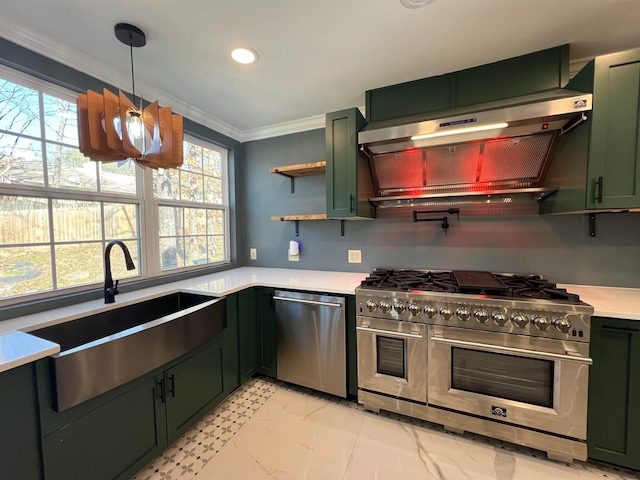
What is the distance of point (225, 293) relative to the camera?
6.34 ft

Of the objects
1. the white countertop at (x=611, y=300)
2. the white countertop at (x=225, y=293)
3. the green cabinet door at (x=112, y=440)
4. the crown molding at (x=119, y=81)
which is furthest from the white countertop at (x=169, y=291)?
the crown molding at (x=119, y=81)

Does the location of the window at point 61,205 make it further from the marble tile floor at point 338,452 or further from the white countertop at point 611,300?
the white countertop at point 611,300

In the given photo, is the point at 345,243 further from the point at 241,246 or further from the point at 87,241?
the point at 87,241

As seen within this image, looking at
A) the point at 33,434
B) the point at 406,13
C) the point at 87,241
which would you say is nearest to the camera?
the point at 33,434

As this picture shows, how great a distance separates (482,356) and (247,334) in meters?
1.73

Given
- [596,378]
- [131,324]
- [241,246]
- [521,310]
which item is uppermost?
[241,246]

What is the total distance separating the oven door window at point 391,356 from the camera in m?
1.80

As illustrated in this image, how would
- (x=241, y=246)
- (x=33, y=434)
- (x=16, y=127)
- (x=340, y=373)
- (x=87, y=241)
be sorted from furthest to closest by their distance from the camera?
1. (x=241, y=246)
2. (x=340, y=373)
3. (x=87, y=241)
4. (x=16, y=127)
5. (x=33, y=434)

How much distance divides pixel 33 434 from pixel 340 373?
5.28 ft

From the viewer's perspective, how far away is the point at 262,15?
1356 millimetres

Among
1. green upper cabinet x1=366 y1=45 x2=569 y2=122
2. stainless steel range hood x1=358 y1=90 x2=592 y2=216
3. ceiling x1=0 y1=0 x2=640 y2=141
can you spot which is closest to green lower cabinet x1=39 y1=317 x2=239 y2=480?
ceiling x1=0 y1=0 x2=640 y2=141

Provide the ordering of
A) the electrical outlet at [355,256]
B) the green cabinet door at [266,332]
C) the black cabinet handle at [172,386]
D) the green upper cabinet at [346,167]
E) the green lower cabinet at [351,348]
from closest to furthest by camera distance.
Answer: the black cabinet handle at [172,386] → the green lower cabinet at [351,348] → the green upper cabinet at [346,167] → the green cabinet door at [266,332] → the electrical outlet at [355,256]

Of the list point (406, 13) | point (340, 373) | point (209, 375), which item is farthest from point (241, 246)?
point (406, 13)

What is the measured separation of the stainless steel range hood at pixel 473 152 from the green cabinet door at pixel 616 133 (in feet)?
0.35
